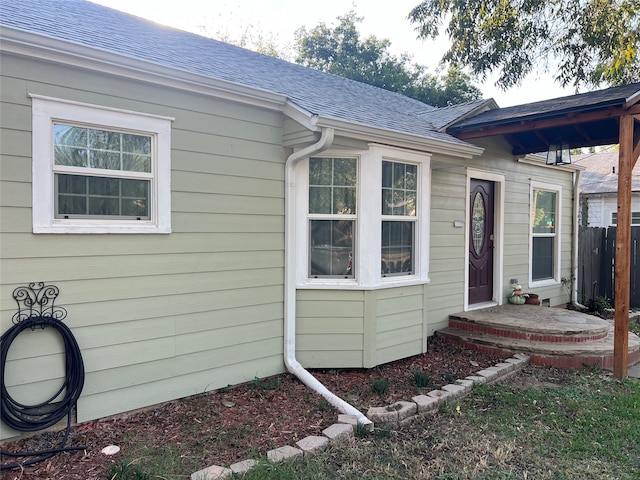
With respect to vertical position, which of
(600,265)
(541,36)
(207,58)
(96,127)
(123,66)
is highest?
(541,36)

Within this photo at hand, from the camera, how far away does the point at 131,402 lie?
348cm

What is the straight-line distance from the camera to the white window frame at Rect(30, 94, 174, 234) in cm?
300

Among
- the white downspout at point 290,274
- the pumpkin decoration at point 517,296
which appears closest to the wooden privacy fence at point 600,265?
the pumpkin decoration at point 517,296

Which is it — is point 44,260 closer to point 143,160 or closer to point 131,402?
point 143,160

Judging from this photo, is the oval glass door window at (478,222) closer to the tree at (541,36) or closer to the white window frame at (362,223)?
the white window frame at (362,223)

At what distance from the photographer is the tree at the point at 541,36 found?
941cm

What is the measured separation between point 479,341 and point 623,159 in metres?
2.63

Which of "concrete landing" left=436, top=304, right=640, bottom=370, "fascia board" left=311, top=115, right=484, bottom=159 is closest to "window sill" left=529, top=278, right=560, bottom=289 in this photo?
"concrete landing" left=436, top=304, right=640, bottom=370

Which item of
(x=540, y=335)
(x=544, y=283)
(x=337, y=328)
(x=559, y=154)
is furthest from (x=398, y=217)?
(x=544, y=283)

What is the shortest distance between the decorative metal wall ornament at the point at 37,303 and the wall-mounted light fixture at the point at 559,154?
21.6 feet

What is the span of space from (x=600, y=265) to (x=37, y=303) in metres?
10.0

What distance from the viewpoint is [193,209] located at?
3.82 meters

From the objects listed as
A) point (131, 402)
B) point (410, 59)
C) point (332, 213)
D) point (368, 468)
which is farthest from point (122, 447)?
point (410, 59)

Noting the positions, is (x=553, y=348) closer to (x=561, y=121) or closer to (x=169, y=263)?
(x=561, y=121)
